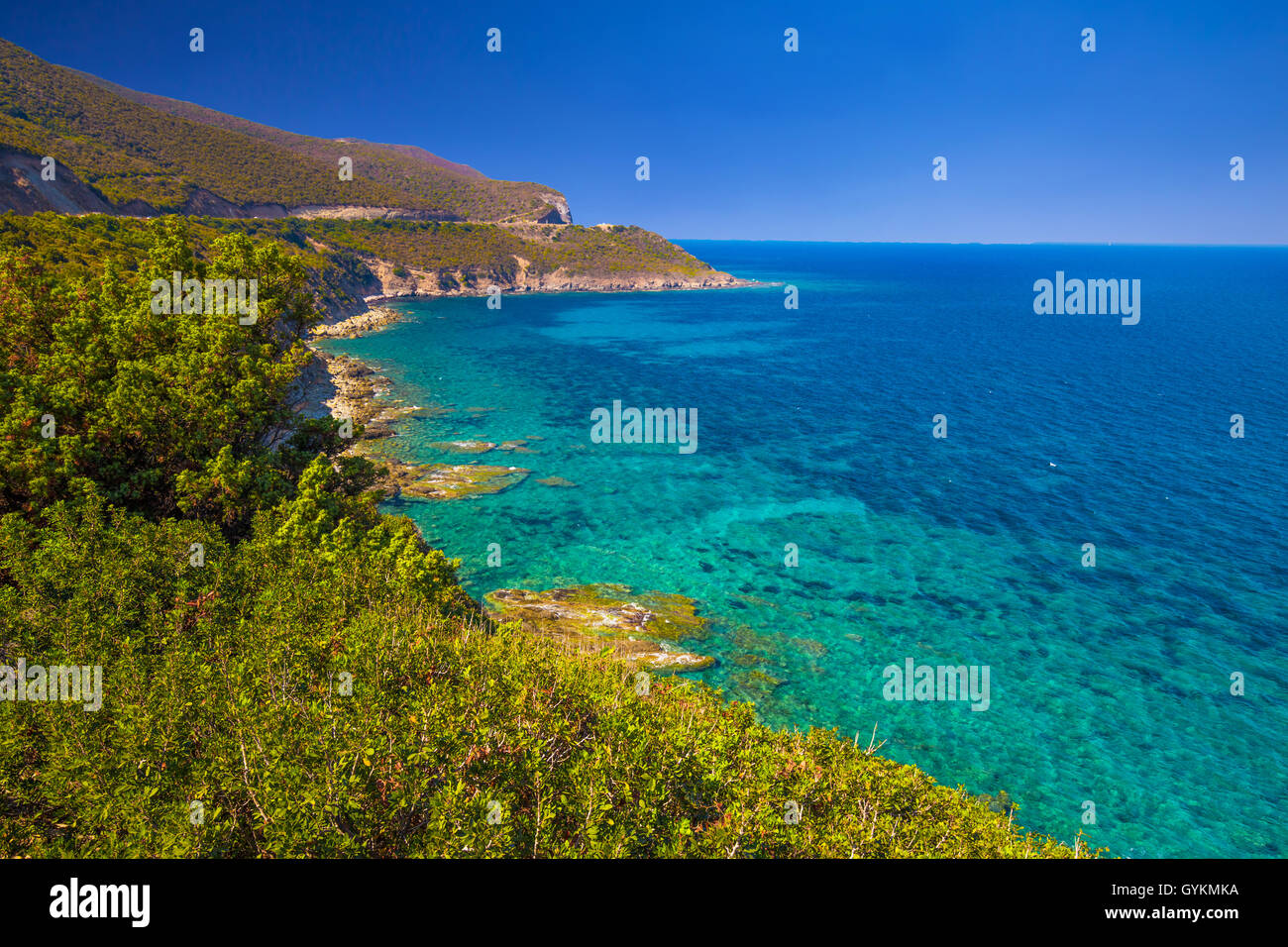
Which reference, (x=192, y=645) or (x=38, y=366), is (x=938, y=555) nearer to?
(x=192, y=645)

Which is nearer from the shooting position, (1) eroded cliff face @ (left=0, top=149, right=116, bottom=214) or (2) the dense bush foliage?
(2) the dense bush foliage

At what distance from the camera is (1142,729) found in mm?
32125

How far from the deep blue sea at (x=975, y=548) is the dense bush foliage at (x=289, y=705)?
12353 millimetres

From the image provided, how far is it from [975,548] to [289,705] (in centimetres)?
4961

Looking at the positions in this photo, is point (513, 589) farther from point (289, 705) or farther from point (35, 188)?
point (35, 188)

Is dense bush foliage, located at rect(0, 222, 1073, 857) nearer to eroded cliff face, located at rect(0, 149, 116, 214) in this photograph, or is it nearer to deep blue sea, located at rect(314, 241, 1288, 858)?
deep blue sea, located at rect(314, 241, 1288, 858)

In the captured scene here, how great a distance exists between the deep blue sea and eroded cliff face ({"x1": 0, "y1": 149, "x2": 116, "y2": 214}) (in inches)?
1964

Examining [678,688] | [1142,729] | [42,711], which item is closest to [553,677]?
[678,688]

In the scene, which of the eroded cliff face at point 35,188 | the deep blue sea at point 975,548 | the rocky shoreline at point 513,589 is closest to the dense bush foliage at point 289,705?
the rocky shoreline at point 513,589

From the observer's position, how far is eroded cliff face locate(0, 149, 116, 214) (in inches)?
3449

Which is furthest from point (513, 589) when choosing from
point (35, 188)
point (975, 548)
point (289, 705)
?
point (35, 188)

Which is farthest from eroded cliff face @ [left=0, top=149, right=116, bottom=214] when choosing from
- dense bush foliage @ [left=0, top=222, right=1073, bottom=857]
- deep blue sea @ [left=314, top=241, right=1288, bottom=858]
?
dense bush foliage @ [left=0, top=222, right=1073, bottom=857]

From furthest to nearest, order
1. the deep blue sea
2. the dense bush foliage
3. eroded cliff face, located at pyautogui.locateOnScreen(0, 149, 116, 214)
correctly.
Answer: eroded cliff face, located at pyautogui.locateOnScreen(0, 149, 116, 214)
the deep blue sea
the dense bush foliage

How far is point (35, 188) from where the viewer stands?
92812 mm
